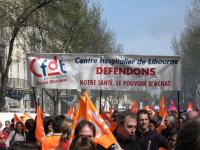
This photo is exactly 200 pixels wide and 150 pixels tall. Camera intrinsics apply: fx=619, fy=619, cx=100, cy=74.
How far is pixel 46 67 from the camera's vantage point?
10.5 metres

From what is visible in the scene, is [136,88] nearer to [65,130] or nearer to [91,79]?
[91,79]

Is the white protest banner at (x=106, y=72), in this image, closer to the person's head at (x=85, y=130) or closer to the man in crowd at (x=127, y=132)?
the man in crowd at (x=127, y=132)

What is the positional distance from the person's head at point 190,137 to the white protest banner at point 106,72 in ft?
27.0

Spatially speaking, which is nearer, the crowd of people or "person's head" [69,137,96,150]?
the crowd of people

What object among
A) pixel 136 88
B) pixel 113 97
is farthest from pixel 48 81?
pixel 113 97

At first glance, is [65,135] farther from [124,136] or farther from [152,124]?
[152,124]

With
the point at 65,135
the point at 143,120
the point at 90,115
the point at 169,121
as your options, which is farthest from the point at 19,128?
the point at 90,115

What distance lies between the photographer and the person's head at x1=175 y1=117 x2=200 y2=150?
2.03m

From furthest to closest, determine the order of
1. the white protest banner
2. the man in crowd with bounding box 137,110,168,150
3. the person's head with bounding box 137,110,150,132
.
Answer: the white protest banner, the person's head with bounding box 137,110,150,132, the man in crowd with bounding box 137,110,168,150

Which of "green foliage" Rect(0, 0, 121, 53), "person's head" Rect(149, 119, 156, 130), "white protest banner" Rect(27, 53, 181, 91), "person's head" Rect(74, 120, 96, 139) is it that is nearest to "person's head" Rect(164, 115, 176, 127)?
"person's head" Rect(149, 119, 156, 130)

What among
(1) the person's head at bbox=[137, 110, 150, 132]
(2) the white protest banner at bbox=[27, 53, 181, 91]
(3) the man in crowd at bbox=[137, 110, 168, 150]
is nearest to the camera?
(3) the man in crowd at bbox=[137, 110, 168, 150]

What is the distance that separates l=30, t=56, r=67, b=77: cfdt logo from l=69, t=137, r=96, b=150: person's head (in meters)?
5.80

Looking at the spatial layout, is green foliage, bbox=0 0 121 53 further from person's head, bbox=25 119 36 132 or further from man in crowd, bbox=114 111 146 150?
man in crowd, bbox=114 111 146 150

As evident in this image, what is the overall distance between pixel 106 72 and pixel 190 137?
27.6ft
